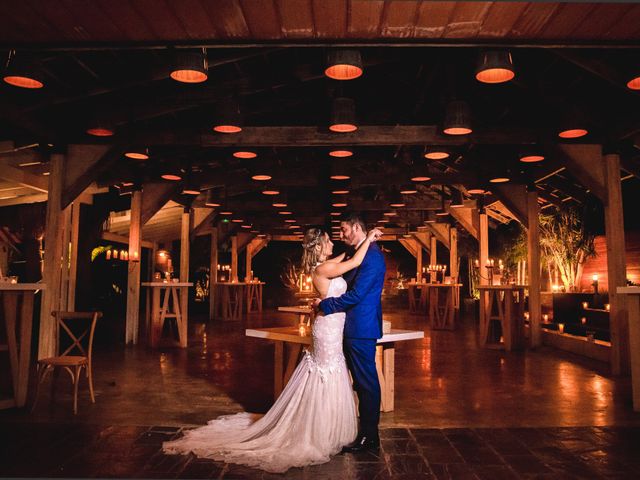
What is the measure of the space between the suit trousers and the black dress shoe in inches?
1.0

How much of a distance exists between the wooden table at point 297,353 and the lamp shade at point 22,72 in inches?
109

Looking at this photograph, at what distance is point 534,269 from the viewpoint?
941cm

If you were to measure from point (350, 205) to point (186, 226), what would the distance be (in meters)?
5.09

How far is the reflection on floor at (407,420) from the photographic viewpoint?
321 cm

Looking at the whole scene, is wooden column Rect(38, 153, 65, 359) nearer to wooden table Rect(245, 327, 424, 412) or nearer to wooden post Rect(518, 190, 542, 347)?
wooden table Rect(245, 327, 424, 412)

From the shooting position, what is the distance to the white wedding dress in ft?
11.1

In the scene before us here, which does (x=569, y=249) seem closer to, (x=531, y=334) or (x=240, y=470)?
(x=531, y=334)

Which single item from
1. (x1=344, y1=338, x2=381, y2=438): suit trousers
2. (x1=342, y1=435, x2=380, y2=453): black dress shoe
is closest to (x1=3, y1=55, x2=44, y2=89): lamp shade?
(x1=344, y1=338, x2=381, y2=438): suit trousers

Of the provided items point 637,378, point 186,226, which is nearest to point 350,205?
point 186,226

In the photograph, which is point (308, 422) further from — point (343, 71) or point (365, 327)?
point (343, 71)

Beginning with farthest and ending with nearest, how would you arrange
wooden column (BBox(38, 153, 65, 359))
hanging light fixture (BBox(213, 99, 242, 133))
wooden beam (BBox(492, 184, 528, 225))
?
wooden beam (BBox(492, 184, 528, 225))
wooden column (BBox(38, 153, 65, 359))
hanging light fixture (BBox(213, 99, 242, 133))

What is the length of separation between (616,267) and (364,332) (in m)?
4.82

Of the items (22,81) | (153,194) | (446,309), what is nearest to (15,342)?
(22,81)

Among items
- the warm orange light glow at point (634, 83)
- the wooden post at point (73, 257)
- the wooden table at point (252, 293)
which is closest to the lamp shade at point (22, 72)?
the warm orange light glow at point (634, 83)
